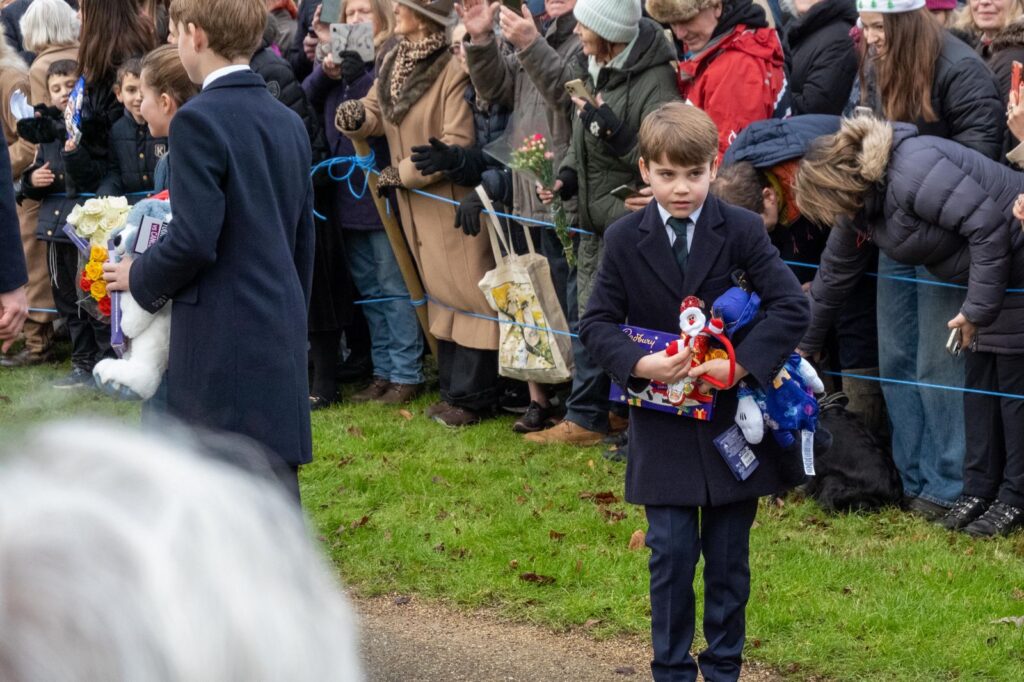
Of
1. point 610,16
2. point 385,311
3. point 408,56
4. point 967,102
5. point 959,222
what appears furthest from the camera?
point 385,311

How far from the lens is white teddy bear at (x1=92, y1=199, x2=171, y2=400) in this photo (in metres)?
4.79

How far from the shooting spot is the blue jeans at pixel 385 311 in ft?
30.8

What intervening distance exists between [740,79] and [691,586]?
3173 millimetres

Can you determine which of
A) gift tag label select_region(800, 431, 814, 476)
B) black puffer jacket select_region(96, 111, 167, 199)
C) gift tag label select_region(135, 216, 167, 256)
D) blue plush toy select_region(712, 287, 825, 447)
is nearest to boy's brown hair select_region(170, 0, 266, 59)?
gift tag label select_region(135, 216, 167, 256)

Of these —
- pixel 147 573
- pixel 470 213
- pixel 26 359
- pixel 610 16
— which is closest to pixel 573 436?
pixel 470 213

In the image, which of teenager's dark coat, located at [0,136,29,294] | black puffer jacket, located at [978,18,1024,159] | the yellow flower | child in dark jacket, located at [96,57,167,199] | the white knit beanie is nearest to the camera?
the yellow flower

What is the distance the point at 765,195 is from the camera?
6656 millimetres

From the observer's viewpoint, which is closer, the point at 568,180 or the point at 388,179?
the point at 568,180

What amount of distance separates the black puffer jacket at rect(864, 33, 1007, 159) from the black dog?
142 centimetres

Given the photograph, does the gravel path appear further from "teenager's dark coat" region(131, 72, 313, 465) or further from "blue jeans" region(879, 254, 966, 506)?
"blue jeans" region(879, 254, 966, 506)

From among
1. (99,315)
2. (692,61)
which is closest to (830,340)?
(692,61)

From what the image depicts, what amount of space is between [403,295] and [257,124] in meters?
4.79

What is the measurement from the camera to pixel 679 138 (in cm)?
461

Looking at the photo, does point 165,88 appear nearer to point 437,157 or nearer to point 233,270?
point 233,270
